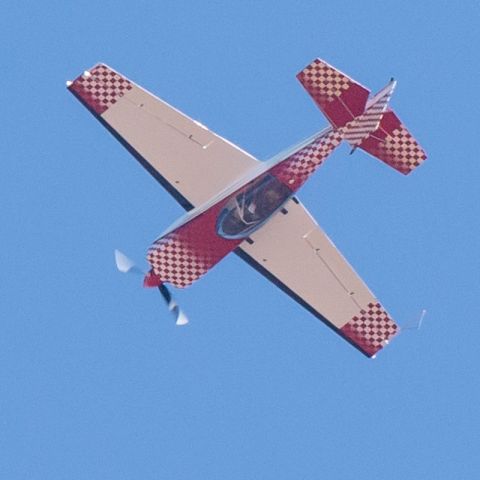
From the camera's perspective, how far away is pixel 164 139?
98.8ft

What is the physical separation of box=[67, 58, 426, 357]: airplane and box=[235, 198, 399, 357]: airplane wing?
0.06 ft

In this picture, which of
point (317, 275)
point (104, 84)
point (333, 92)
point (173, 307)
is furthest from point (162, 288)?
point (333, 92)

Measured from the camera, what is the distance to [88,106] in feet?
99.8

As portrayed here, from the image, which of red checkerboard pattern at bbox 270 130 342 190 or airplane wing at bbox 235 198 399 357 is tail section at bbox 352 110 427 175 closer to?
red checkerboard pattern at bbox 270 130 342 190

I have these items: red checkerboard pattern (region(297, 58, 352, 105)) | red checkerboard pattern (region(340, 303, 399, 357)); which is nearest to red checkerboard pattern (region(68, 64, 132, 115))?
red checkerboard pattern (region(297, 58, 352, 105))

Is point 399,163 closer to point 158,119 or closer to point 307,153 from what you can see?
point 307,153

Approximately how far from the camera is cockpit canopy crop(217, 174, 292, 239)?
95.2 ft

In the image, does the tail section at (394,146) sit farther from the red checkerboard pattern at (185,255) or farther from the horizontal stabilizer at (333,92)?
the red checkerboard pattern at (185,255)

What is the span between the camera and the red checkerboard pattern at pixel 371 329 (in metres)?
30.4

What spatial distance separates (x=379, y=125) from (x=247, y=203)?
2.75 meters

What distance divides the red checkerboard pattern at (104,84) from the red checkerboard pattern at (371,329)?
19.6 feet

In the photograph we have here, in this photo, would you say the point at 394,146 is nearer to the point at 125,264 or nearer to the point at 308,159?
the point at 308,159

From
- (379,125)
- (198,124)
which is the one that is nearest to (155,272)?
(198,124)

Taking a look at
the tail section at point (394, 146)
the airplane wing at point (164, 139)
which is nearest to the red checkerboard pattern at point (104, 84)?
the airplane wing at point (164, 139)
